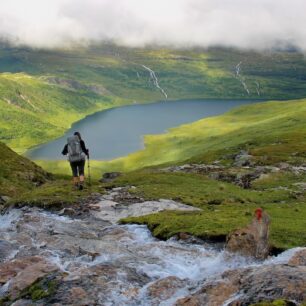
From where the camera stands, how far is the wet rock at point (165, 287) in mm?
20094

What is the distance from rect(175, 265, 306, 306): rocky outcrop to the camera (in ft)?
56.3

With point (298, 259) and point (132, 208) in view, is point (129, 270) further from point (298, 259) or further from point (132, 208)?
point (132, 208)

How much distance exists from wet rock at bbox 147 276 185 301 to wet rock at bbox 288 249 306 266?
198 inches

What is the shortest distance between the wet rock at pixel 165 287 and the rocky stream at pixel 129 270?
0.14ft

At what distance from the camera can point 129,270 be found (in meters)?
22.6

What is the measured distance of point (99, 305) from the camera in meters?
19.0

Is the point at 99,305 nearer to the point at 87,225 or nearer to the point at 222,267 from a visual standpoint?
the point at 222,267

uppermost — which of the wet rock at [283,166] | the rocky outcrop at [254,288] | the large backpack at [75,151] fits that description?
the large backpack at [75,151]

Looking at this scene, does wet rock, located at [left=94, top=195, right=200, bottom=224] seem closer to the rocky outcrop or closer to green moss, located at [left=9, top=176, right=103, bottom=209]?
green moss, located at [left=9, top=176, right=103, bottom=209]

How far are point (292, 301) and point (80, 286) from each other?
9.04 metres

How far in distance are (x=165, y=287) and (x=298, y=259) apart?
6.19 meters

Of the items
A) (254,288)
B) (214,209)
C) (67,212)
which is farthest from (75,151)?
(254,288)

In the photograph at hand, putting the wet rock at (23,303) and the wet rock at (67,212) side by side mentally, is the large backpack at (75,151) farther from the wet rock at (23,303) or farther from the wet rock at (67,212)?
the wet rock at (23,303)

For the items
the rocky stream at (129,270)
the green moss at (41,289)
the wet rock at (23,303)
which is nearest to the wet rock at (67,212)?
the rocky stream at (129,270)
